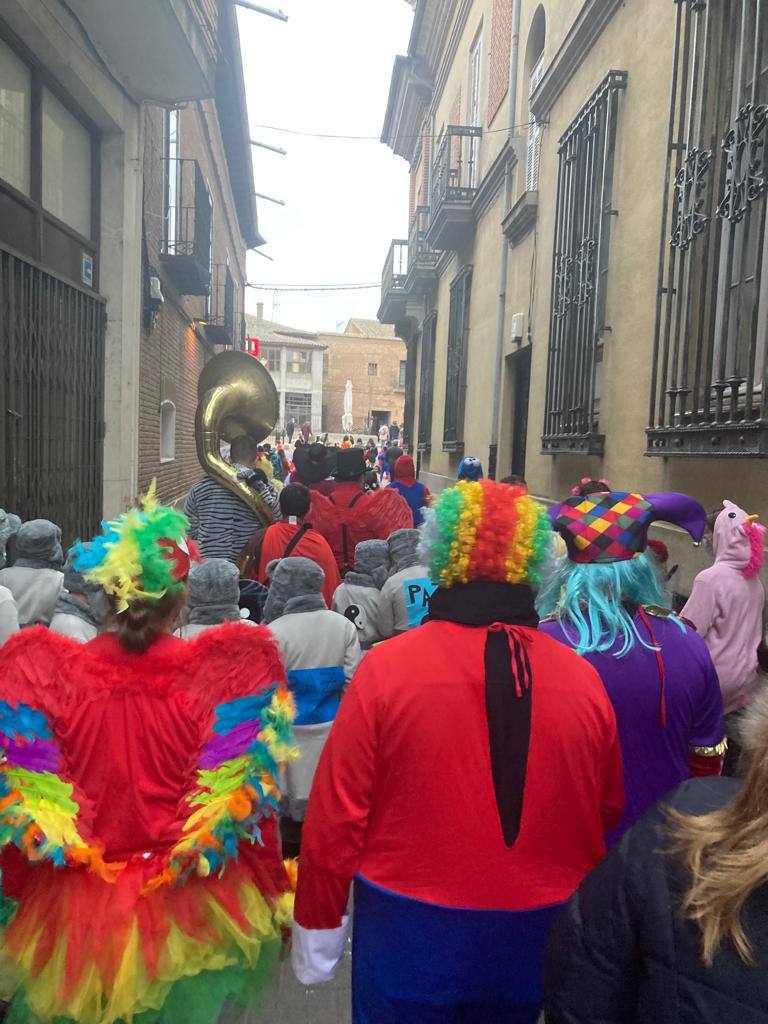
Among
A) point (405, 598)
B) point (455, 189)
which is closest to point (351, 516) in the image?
point (405, 598)

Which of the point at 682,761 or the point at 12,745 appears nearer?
the point at 12,745

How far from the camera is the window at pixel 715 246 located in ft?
13.5

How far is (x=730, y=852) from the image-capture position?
0.93 metres

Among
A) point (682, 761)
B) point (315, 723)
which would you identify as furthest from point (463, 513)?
point (315, 723)

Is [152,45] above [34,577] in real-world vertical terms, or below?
above

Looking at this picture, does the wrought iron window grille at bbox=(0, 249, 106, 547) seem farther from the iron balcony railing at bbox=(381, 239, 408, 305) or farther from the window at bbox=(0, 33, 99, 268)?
the iron balcony railing at bbox=(381, 239, 408, 305)

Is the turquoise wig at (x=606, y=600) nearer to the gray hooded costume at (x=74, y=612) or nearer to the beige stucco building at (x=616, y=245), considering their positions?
the gray hooded costume at (x=74, y=612)

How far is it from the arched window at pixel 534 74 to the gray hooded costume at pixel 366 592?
22.5 feet

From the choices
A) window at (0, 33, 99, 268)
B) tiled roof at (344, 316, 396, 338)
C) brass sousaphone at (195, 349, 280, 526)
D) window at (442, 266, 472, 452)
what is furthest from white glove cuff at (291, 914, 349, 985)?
tiled roof at (344, 316, 396, 338)

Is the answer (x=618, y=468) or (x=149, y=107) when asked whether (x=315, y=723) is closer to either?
(x=618, y=468)

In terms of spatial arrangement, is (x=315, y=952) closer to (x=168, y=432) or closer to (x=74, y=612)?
(x=74, y=612)

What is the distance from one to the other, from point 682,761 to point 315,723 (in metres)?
1.53

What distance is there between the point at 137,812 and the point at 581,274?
21.3 ft

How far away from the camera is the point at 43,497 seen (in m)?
5.95
